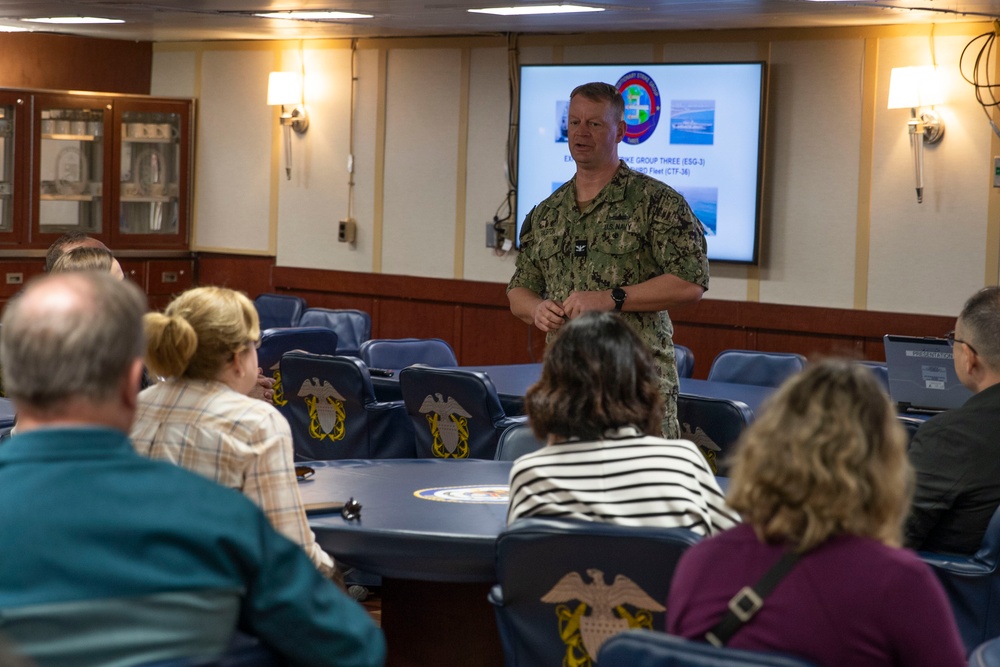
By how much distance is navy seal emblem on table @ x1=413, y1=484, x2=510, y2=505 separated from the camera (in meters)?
3.33

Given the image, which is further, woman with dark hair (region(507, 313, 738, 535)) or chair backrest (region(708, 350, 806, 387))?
chair backrest (region(708, 350, 806, 387))

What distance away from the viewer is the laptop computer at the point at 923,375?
489cm

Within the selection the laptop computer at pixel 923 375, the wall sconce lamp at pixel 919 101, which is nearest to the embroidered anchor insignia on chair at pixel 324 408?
the laptop computer at pixel 923 375

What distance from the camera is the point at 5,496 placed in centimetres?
160

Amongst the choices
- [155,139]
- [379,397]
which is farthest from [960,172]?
[155,139]

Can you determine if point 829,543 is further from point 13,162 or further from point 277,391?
point 13,162

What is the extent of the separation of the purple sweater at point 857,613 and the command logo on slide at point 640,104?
22.5 feet

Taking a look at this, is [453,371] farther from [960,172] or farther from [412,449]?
[960,172]

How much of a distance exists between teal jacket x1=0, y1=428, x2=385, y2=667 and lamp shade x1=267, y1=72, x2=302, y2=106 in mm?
8751

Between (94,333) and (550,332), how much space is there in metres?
2.51

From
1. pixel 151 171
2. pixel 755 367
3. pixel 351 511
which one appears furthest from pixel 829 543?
pixel 151 171

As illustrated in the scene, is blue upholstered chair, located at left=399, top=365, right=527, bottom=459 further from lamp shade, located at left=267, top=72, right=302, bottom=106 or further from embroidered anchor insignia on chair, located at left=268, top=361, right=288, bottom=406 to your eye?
lamp shade, located at left=267, top=72, right=302, bottom=106

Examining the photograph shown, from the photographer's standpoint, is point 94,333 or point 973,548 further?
point 973,548

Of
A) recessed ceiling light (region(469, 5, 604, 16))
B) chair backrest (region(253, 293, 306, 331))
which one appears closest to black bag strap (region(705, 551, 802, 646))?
recessed ceiling light (region(469, 5, 604, 16))
